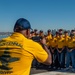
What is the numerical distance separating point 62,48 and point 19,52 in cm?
1017

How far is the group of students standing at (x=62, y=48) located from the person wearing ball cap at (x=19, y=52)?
931 centimetres

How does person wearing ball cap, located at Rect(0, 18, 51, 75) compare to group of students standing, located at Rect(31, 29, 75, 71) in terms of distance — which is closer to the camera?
person wearing ball cap, located at Rect(0, 18, 51, 75)

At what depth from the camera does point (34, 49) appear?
3.69 m

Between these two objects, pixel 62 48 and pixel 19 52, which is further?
pixel 62 48

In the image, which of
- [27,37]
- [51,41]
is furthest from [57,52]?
[27,37]

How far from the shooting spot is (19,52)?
11.9 feet

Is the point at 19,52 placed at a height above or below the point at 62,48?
below

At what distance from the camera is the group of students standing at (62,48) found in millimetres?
13348

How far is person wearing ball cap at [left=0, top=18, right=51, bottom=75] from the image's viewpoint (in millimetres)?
3614

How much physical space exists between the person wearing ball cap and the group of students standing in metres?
9.31

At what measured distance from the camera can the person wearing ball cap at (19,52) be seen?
11.9ft

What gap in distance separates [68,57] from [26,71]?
33.2 ft

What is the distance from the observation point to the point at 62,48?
1370 centimetres

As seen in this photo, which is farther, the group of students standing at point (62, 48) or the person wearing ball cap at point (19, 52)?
the group of students standing at point (62, 48)
